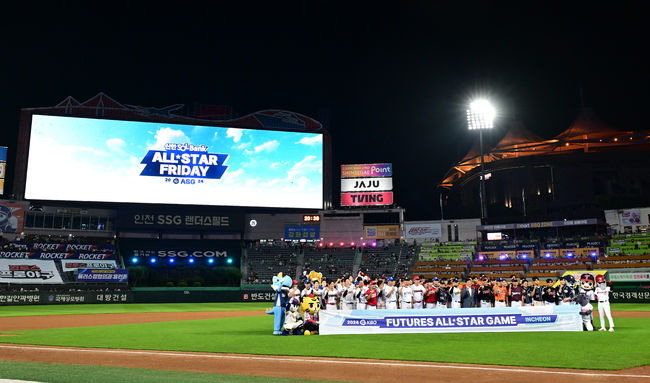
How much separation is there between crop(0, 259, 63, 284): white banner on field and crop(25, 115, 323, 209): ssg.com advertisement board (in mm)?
9309

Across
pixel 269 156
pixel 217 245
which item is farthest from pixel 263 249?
pixel 269 156

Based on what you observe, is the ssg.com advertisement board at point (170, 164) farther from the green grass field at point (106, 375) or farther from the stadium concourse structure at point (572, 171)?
the green grass field at point (106, 375)

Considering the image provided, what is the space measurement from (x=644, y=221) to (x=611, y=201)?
16681 millimetres

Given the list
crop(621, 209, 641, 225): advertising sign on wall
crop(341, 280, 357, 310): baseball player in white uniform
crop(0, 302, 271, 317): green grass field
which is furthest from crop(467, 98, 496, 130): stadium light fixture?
crop(341, 280, 357, 310): baseball player in white uniform

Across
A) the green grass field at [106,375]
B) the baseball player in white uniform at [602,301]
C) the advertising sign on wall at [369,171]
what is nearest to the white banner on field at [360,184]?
the advertising sign on wall at [369,171]

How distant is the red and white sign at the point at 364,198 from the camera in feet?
214

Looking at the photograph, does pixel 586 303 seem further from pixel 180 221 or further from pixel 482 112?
pixel 180 221

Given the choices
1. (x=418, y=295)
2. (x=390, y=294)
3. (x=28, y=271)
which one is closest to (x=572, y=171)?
(x=418, y=295)

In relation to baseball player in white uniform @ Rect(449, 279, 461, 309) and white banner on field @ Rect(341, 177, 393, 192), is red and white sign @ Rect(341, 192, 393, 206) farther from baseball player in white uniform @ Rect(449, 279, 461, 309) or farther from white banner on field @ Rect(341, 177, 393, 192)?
baseball player in white uniform @ Rect(449, 279, 461, 309)

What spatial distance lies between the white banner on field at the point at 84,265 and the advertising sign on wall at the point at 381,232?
3079 cm

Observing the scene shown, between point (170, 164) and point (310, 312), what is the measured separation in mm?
47214

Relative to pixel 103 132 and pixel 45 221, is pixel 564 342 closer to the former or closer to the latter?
pixel 103 132

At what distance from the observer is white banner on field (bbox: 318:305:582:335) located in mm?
16578

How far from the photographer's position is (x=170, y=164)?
6016 centimetres
